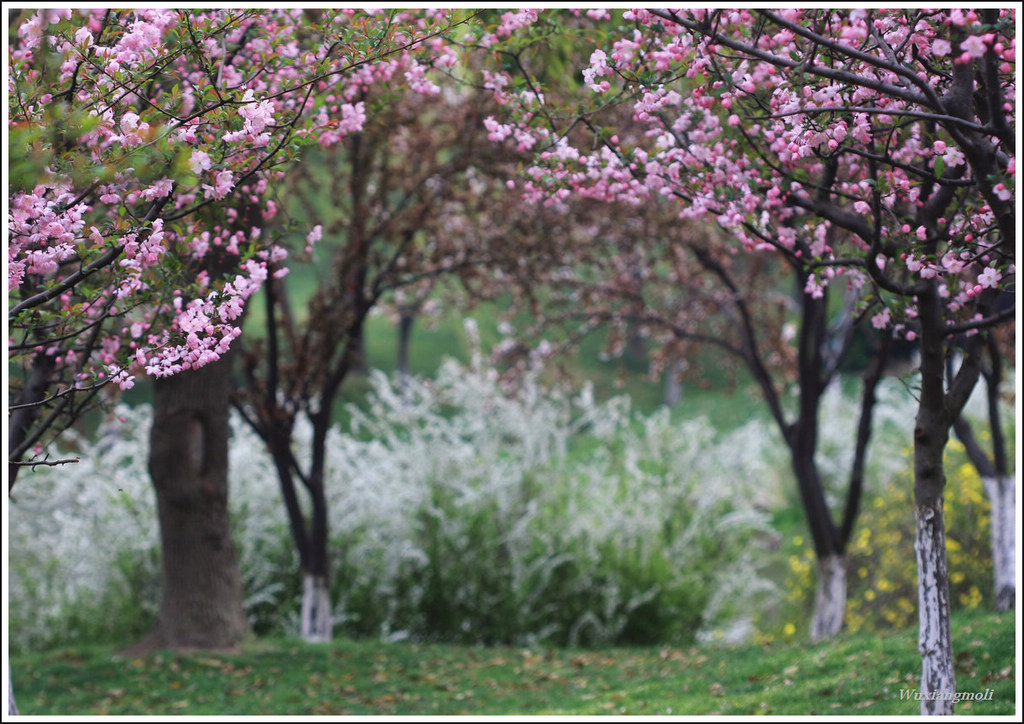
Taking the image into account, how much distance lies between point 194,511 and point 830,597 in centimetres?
541

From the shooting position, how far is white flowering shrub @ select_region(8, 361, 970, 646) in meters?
9.88

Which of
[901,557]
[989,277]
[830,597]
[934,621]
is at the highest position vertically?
[989,277]

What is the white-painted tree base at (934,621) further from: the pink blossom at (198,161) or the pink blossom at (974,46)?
the pink blossom at (198,161)

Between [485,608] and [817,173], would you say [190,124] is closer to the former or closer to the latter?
[817,173]

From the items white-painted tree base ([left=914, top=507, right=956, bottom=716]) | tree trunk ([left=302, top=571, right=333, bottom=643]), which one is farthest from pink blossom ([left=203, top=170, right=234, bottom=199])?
tree trunk ([left=302, top=571, right=333, bottom=643])

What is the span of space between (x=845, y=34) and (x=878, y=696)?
359cm

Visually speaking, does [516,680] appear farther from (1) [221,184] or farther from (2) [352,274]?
(1) [221,184]

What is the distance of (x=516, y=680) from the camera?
288 inches

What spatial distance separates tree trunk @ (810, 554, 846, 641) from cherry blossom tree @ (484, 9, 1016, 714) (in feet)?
11.5

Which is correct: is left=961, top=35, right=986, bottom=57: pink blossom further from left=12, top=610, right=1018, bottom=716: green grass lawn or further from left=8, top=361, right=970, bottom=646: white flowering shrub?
left=8, top=361, right=970, bottom=646: white flowering shrub

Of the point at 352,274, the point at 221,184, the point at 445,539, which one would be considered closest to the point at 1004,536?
the point at 445,539

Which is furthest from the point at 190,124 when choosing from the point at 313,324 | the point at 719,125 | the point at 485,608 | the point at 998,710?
the point at 485,608

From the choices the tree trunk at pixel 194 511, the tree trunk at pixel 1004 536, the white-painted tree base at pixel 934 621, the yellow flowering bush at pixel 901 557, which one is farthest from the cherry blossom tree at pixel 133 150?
the yellow flowering bush at pixel 901 557

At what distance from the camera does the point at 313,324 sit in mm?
8430
